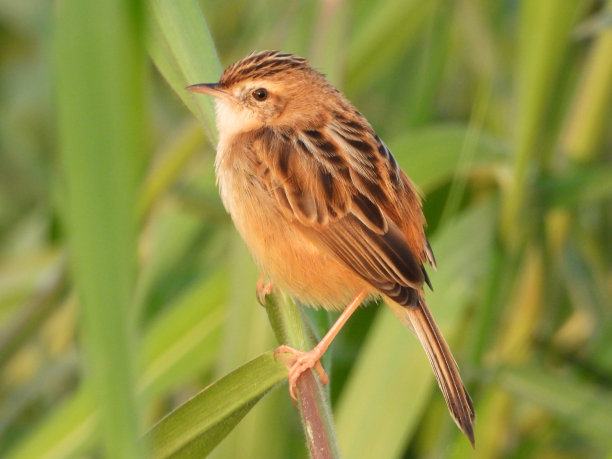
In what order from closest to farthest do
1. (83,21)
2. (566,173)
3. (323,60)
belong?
(83,21) < (323,60) < (566,173)

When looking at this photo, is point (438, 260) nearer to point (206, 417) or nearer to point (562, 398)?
point (562, 398)

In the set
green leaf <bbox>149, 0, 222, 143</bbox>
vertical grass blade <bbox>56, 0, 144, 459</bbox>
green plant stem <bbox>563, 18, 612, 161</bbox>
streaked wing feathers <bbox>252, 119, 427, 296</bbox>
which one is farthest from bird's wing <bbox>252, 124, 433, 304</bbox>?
vertical grass blade <bbox>56, 0, 144, 459</bbox>

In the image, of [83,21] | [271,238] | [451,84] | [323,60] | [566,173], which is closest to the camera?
[83,21]

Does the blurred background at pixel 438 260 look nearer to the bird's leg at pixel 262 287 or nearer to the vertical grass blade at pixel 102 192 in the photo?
the bird's leg at pixel 262 287

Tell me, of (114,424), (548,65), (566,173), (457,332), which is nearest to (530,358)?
(457,332)

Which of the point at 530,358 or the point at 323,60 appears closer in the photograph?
the point at 323,60

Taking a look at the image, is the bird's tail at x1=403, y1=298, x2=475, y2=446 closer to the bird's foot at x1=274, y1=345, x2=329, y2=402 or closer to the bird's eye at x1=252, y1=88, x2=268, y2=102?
the bird's foot at x1=274, y1=345, x2=329, y2=402

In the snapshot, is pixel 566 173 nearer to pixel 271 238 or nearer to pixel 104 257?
pixel 271 238

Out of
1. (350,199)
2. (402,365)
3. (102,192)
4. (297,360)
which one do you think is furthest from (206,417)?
(402,365)
